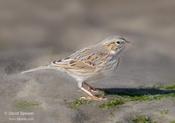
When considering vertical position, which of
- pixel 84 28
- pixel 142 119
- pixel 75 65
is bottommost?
pixel 142 119

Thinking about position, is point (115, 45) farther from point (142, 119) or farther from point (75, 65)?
point (142, 119)

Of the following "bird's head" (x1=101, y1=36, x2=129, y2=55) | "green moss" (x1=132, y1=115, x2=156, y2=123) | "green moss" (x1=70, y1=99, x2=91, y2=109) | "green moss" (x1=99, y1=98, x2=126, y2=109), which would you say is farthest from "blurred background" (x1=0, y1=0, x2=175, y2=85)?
"green moss" (x1=132, y1=115, x2=156, y2=123)

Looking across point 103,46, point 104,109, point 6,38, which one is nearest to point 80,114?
point 104,109

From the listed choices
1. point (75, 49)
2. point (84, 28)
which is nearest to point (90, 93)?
point (75, 49)

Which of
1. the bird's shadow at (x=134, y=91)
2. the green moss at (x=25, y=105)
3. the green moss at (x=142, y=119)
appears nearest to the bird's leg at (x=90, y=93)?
the bird's shadow at (x=134, y=91)

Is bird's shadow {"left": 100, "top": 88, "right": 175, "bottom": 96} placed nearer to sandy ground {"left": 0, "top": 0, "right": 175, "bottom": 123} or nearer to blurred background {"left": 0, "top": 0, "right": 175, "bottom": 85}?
sandy ground {"left": 0, "top": 0, "right": 175, "bottom": 123}

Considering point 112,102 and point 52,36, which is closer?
point 112,102

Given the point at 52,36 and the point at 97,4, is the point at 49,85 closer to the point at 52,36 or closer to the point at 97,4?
the point at 52,36
